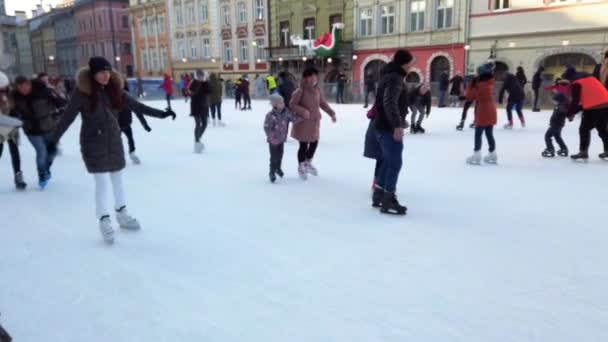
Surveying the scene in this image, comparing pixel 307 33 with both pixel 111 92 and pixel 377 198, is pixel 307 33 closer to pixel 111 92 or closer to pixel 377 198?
pixel 377 198

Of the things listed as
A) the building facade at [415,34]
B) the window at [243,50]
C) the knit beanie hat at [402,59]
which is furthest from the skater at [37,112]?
the window at [243,50]

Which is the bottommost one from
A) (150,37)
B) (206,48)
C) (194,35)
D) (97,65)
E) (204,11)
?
(97,65)

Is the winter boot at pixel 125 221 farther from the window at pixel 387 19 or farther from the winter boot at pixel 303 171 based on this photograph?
the window at pixel 387 19

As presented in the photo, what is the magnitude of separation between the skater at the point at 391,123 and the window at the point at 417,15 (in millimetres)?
21626

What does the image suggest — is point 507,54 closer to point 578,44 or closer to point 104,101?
point 578,44

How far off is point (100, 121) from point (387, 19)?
24351mm

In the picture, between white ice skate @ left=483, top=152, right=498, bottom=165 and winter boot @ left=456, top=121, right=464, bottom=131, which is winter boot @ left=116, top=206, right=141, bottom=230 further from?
winter boot @ left=456, top=121, right=464, bottom=131

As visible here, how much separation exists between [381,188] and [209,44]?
3601cm

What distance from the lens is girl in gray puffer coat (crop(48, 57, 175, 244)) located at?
3.49 meters

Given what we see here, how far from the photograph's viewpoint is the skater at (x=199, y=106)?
8.35 m

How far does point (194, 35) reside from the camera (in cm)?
3884

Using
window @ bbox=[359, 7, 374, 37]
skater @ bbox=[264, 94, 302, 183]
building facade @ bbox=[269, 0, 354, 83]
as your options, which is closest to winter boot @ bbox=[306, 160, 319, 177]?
skater @ bbox=[264, 94, 302, 183]

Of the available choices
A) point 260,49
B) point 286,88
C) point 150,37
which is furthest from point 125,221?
point 150,37

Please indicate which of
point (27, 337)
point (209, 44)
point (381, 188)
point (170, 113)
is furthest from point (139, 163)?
point (209, 44)
